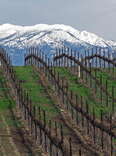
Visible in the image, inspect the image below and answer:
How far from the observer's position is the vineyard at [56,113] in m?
48.2

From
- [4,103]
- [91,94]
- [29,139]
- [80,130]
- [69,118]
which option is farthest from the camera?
[91,94]

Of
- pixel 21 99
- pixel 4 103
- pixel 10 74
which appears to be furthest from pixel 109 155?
pixel 10 74

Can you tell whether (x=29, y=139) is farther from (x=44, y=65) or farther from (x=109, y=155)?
(x=44, y=65)

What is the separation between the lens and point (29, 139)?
169ft

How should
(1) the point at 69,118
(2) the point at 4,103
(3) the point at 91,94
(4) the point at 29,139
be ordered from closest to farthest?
(4) the point at 29,139
(1) the point at 69,118
(2) the point at 4,103
(3) the point at 91,94

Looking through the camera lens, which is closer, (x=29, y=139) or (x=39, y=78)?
(x=29, y=139)

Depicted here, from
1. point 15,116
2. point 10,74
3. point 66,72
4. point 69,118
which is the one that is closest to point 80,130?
point 69,118

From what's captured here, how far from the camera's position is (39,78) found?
286 feet

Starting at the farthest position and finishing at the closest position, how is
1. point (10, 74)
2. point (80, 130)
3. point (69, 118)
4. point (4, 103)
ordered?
point (10, 74) → point (4, 103) → point (69, 118) → point (80, 130)

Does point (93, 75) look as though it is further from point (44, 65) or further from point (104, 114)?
point (104, 114)

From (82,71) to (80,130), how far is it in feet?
116

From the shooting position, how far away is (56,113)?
63500mm

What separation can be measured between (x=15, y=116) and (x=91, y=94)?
55.0 feet

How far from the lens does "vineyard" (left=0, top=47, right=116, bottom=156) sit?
48188 millimetres
